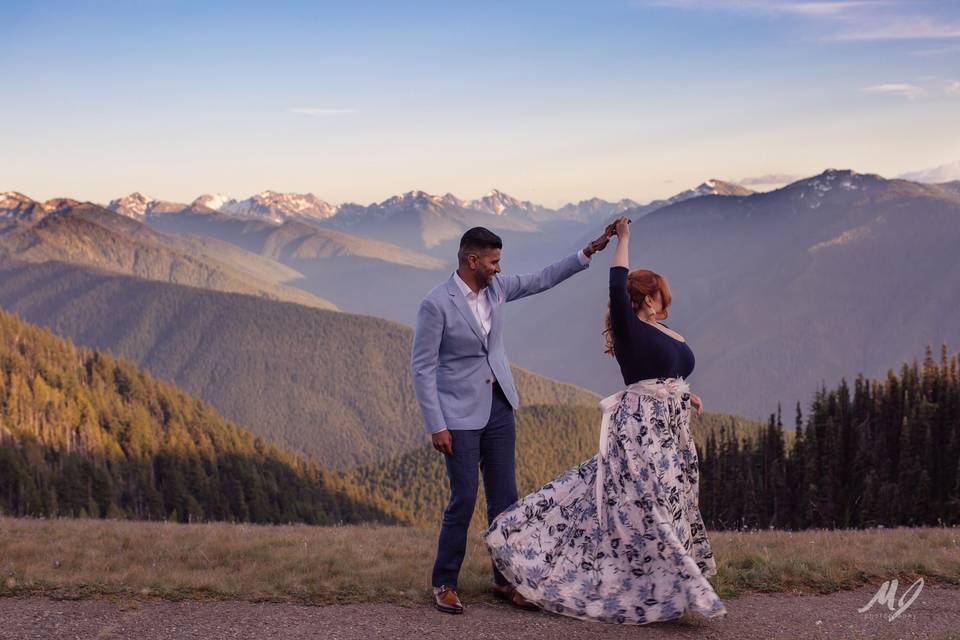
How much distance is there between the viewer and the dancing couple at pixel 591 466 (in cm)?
988

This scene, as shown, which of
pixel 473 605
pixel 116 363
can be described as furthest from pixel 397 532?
pixel 116 363

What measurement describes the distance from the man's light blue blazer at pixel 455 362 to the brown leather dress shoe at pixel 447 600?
2051mm

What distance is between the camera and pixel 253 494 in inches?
5143

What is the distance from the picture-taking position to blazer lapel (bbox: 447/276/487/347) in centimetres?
1016

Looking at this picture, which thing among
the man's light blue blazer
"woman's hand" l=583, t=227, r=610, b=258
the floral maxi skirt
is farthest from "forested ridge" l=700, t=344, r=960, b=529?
the man's light blue blazer

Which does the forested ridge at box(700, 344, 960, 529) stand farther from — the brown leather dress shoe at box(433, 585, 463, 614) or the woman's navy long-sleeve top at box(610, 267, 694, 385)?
the brown leather dress shoe at box(433, 585, 463, 614)

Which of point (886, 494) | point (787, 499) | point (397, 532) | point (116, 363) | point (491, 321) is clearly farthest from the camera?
point (116, 363)

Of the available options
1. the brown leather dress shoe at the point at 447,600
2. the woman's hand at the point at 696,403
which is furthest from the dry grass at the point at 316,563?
the woman's hand at the point at 696,403

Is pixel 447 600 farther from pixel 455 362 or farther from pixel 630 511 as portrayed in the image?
pixel 455 362

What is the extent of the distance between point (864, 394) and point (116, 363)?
13041 centimetres

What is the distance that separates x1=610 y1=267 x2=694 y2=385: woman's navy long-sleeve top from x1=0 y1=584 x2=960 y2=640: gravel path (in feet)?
9.58

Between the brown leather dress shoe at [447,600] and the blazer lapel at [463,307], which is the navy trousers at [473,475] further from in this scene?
the blazer lapel at [463,307]

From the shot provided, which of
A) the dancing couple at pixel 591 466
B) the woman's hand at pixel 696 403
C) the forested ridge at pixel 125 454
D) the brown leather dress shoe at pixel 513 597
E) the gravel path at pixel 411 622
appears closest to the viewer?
the gravel path at pixel 411 622

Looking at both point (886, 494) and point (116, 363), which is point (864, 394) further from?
point (116, 363)
